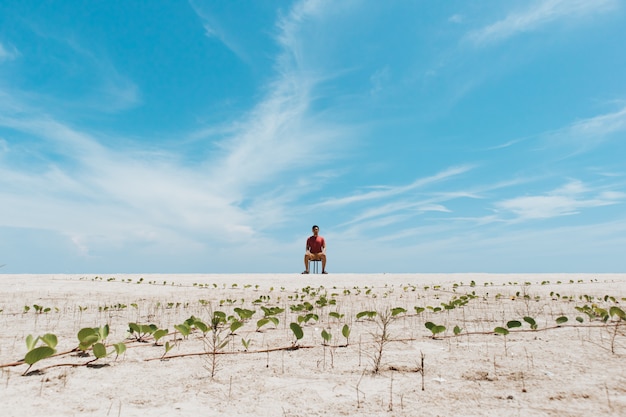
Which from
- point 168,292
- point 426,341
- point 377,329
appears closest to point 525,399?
point 426,341

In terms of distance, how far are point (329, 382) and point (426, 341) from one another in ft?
5.22

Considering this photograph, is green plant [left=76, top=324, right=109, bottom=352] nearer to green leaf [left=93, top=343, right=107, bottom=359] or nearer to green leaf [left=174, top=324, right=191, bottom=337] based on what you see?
green leaf [left=93, top=343, right=107, bottom=359]

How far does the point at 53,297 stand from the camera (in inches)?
316

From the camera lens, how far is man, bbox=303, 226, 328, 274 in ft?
62.2

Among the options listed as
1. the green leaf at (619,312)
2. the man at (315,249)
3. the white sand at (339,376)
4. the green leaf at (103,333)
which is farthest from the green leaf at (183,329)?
the man at (315,249)

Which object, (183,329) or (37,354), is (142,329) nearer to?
(183,329)

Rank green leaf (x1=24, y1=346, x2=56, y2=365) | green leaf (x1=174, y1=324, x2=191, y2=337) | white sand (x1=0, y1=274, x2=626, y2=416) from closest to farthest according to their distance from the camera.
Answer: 1. white sand (x1=0, y1=274, x2=626, y2=416)
2. green leaf (x1=24, y1=346, x2=56, y2=365)
3. green leaf (x1=174, y1=324, x2=191, y2=337)

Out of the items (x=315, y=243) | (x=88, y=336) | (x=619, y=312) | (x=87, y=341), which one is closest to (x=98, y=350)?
(x=87, y=341)

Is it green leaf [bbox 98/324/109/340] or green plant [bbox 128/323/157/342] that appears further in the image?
green plant [bbox 128/323/157/342]

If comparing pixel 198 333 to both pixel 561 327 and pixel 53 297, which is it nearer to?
pixel 561 327

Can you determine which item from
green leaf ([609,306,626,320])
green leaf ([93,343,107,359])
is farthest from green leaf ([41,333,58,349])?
green leaf ([609,306,626,320])

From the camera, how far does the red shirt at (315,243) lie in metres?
19.2

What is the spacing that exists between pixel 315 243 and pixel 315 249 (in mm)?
277

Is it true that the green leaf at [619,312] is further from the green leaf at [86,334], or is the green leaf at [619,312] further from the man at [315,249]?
the man at [315,249]
